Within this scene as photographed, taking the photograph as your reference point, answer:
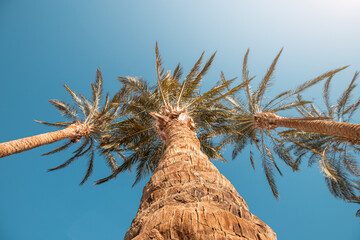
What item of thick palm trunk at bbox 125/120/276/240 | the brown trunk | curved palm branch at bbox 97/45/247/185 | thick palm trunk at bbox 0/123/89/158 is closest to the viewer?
thick palm trunk at bbox 125/120/276/240

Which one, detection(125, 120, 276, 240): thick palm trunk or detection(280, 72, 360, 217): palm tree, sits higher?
detection(280, 72, 360, 217): palm tree

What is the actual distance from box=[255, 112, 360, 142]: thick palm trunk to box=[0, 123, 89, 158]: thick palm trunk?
794cm

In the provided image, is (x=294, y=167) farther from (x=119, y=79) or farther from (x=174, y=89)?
(x=119, y=79)

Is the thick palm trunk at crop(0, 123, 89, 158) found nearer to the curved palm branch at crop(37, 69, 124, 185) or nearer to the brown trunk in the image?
the curved palm branch at crop(37, 69, 124, 185)

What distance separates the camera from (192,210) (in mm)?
1628

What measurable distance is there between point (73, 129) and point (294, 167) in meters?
9.53

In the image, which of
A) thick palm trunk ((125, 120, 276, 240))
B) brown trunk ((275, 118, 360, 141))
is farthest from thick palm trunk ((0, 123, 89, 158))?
brown trunk ((275, 118, 360, 141))

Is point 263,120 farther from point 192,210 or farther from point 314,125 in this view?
point 192,210

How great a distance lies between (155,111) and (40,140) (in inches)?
171

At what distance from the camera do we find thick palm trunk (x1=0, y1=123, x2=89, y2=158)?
6141 millimetres

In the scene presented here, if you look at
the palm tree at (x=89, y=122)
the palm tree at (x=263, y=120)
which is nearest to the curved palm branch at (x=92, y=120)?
the palm tree at (x=89, y=122)

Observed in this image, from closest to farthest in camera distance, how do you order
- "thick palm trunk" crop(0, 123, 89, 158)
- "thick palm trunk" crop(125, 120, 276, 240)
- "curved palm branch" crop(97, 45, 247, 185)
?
"thick palm trunk" crop(125, 120, 276, 240) → "thick palm trunk" crop(0, 123, 89, 158) → "curved palm branch" crop(97, 45, 247, 185)

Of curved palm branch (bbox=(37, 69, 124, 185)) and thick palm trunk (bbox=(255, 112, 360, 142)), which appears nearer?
thick palm trunk (bbox=(255, 112, 360, 142))

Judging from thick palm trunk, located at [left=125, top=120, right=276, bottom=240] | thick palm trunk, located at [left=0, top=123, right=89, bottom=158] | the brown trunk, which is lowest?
thick palm trunk, located at [left=125, top=120, right=276, bottom=240]
